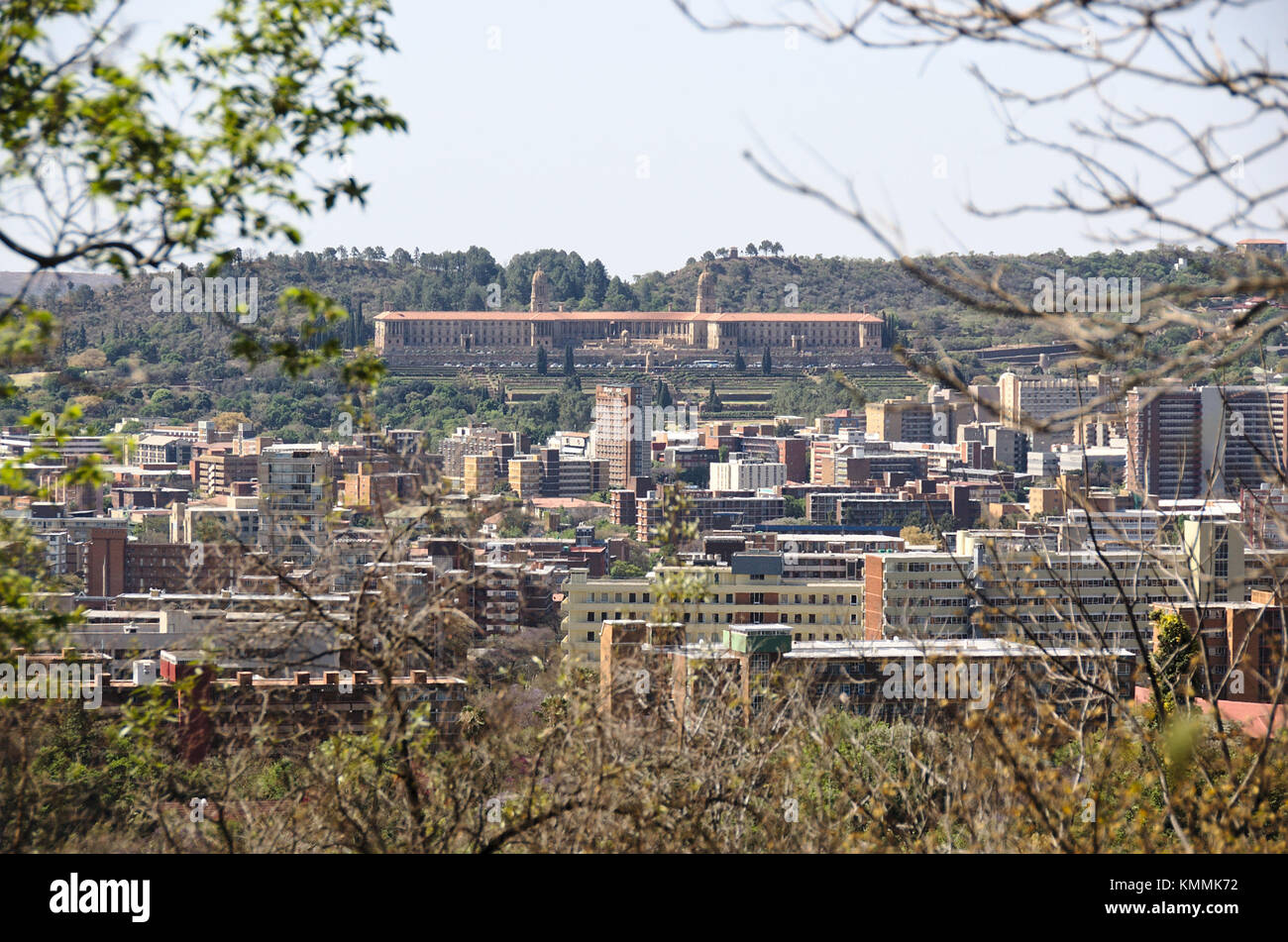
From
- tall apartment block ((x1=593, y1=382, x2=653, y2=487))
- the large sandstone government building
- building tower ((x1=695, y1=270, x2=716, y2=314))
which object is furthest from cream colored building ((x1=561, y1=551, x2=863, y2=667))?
building tower ((x1=695, y1=270, x2=716, y2=314))

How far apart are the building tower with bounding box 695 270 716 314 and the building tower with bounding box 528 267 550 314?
6.56 metres

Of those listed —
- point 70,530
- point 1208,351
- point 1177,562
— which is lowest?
point 70,530

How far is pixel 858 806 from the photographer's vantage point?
3.56 m

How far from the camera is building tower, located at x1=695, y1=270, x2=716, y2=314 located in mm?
66312

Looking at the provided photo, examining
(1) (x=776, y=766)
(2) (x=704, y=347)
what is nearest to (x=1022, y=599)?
(1) (x=776, y=766)

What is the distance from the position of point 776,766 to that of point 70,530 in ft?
82.8

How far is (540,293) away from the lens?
221ft

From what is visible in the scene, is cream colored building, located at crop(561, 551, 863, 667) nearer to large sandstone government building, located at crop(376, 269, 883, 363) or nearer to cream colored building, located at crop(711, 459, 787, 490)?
cream colored building, located at crop(711, 459, 787, 490)

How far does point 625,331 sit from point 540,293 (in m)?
6.31

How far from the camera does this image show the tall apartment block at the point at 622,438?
4503cm

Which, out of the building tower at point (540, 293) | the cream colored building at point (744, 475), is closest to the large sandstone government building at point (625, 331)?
the building tower at point (540, 293)

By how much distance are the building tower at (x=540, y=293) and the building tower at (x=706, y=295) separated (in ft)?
21.5
